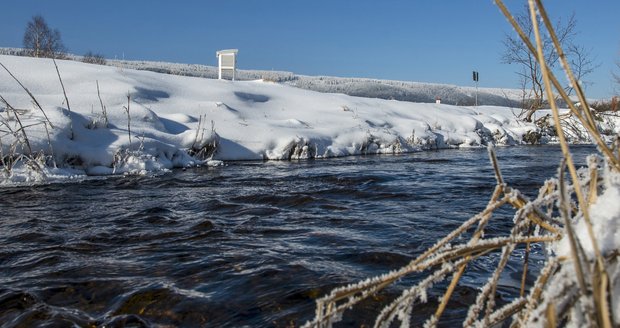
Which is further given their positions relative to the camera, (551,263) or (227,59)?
(227,59)

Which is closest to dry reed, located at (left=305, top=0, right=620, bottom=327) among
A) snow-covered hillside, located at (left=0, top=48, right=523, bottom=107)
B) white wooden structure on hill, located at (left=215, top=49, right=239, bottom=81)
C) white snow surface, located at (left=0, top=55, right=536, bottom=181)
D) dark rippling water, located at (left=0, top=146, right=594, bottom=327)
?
dark rippling water, located at (left=0, top=146, right=594, bottom=327)

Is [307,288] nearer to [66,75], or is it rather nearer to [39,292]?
[39,292]

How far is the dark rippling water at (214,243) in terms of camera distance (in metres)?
2.31

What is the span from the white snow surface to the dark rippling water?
106cm

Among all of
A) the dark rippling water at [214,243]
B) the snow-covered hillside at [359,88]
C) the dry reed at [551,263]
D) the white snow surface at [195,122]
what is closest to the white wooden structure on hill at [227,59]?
the white snow surface at [195,122]

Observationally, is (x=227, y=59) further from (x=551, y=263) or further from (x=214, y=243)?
(x=551, y=263)

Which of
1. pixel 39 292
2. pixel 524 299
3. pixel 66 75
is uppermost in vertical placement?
pixel 66 75

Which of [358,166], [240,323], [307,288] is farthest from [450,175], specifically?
[240,323]

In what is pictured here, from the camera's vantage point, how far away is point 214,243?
341cm

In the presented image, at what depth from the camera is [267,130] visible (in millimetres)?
10047

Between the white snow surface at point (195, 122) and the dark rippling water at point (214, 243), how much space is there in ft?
3.48

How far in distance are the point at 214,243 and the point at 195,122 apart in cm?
677

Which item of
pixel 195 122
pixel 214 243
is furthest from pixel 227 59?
pixel 214 243

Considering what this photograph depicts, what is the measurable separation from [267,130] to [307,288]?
25.2 ft
